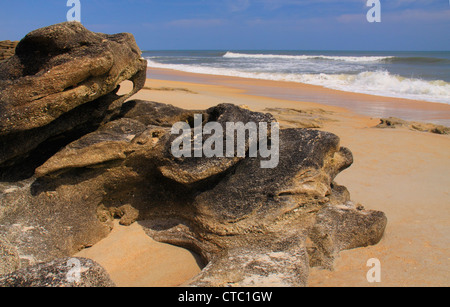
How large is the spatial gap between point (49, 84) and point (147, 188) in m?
1.25

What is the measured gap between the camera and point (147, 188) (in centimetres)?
343

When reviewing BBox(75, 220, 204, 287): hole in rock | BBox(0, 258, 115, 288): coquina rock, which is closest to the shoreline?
BBox(75, 220, 204, 287): hole in rock

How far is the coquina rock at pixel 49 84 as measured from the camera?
2727mm

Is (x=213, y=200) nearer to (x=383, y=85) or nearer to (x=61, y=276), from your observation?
(x=61, y=276)

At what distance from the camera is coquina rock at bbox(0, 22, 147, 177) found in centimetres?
273

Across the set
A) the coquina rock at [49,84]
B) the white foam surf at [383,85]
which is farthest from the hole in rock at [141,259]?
the white foam surf at [383,85]

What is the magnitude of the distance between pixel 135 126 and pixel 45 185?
99 centimetres

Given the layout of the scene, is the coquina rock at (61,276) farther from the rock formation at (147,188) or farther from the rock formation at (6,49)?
the rock formation at (6,49)

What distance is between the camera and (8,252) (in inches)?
96.9

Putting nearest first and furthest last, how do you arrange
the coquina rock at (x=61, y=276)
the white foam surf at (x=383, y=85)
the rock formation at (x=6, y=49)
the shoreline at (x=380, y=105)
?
the coquina rock at (x=61, y=276)
the rock formation at (x=6, y=49)
the shoreline at (x=380, y=105)
the white foam surf at (x=383, y=85)

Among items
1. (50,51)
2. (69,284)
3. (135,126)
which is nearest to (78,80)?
(50,51)

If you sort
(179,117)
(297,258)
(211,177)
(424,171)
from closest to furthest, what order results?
(297,258) < (211,177) < (179,117) < (424,171)
